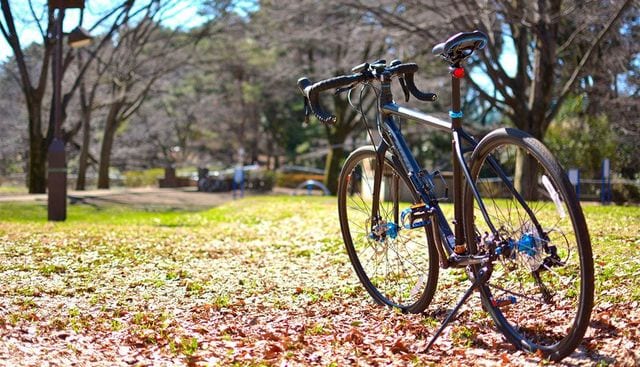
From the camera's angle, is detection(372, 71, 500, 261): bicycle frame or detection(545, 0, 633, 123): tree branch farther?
detection(545, 0, 633, 123): tree branch

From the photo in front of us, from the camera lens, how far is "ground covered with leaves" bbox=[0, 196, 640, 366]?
327 centimetres

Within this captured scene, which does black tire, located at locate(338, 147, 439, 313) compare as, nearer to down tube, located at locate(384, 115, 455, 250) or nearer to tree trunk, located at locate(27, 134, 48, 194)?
down tube, located at locate(384, 115, 455, 250)

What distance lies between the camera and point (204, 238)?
8609 mm

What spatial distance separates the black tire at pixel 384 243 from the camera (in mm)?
3998

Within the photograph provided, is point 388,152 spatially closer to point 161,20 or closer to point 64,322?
point 64,322

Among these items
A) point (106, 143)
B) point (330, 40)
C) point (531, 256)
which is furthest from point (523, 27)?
point (106, 143)

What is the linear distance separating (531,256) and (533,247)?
6 centimetres

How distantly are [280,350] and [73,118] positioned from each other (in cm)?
3018

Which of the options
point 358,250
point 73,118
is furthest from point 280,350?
point 73,118

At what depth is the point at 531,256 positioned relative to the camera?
10.2ft

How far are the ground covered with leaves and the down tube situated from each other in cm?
51

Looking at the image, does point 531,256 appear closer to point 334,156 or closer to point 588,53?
point 588,53

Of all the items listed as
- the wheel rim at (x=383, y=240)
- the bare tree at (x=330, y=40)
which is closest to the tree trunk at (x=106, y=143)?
the bare tree at (x=330, y=40)

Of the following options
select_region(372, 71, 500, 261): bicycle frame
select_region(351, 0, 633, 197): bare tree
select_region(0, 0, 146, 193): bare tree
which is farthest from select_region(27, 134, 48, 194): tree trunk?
select_region(372, 71, 500, 261): bicycle frame
